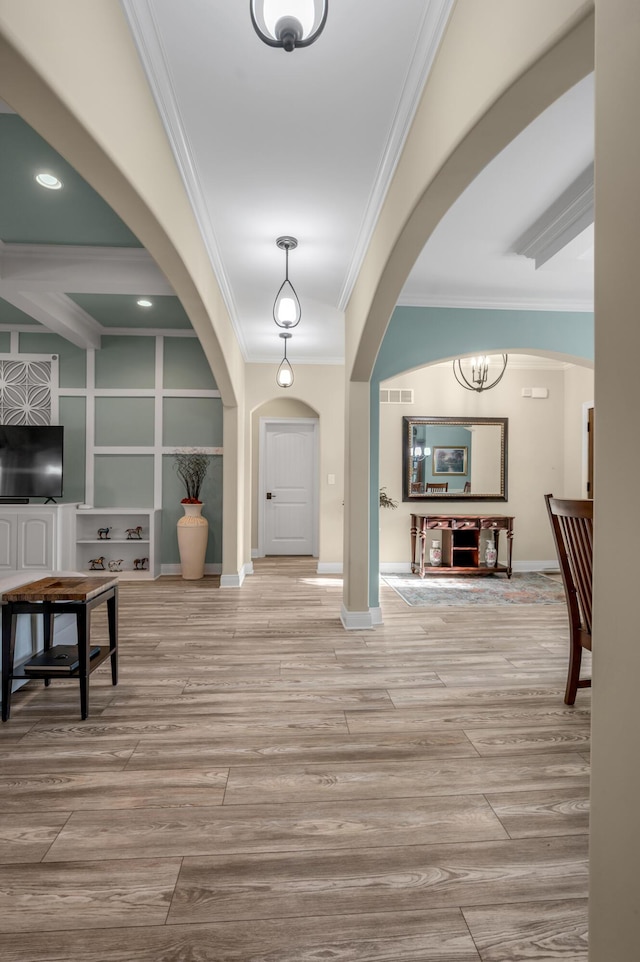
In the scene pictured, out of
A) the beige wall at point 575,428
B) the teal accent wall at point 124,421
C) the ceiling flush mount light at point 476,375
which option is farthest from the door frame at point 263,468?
the beige wall at point 575,428

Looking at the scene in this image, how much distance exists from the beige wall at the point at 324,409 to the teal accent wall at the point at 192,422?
425mm

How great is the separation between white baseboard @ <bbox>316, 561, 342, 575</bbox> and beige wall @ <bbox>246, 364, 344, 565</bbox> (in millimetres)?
16

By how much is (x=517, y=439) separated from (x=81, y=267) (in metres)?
5.49

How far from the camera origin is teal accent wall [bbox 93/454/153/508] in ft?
21.4

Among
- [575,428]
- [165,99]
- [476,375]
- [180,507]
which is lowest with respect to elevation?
[180,507]

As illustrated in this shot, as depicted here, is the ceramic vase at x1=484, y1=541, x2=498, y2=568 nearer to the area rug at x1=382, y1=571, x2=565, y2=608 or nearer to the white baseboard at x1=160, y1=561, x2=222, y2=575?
the area rug at x1=382, y1=571, x2=565, y2=608

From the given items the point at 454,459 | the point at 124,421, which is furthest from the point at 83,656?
the point at 454,459

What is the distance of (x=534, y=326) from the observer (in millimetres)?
4605

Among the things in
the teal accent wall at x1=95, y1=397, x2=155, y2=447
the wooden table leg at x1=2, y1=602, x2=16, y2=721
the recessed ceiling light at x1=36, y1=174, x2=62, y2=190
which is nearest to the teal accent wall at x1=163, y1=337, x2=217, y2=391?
the teal accent wall at x1=95, y1=397, x2=155, y2=447

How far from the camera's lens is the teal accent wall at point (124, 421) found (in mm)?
6535

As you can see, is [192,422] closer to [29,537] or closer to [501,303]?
[29,537]

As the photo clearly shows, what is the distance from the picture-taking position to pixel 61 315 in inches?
210

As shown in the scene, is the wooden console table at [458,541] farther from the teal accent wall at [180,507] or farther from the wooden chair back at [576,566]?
the wooden chair back at [576,566]

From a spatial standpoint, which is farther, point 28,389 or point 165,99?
point 28,389
